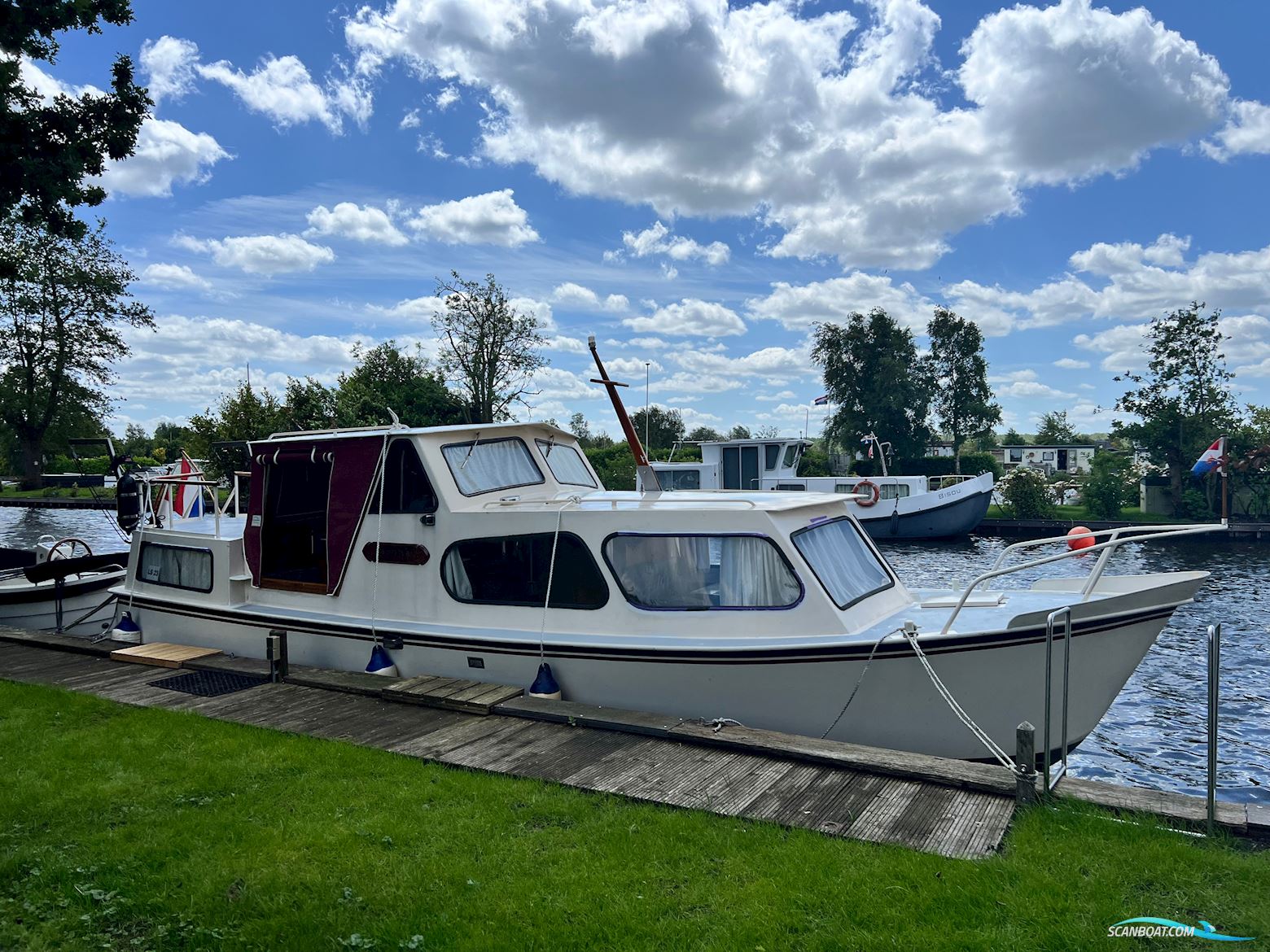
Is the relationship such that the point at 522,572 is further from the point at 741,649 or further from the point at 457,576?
the point at 741,649

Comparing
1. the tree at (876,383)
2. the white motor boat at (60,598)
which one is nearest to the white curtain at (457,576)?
the white motor boat at (60,598)

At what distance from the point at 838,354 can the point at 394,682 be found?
5209 centimetres

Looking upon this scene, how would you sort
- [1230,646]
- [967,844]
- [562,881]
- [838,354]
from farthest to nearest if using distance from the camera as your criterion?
1. [838,354]
2. [1230,646]
3. [967,844]
4. [562,881]

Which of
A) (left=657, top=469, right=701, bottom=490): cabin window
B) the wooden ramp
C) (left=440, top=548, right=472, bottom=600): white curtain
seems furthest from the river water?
(left=657, top=469, right=701, bottom=490): cabin window

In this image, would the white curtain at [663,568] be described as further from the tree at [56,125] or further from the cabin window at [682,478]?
the cabin window at [682,478]

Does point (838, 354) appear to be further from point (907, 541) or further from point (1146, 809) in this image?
point (1146, 809)

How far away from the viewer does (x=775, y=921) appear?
391 cm

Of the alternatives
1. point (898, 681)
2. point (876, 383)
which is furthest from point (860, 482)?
point (898, 681)

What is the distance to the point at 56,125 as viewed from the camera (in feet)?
22.1

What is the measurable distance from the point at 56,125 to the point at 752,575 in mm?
6878

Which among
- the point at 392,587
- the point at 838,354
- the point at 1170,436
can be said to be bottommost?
the point at 392,587

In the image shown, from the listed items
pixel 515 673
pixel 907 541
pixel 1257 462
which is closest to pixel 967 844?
pixel 515 673

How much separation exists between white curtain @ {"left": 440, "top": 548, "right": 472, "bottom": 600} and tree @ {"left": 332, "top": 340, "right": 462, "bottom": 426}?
98.2ft

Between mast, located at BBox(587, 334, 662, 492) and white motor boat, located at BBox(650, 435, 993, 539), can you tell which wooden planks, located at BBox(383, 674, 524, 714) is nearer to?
mast, located at BBox(587, 334, 662, 492)
